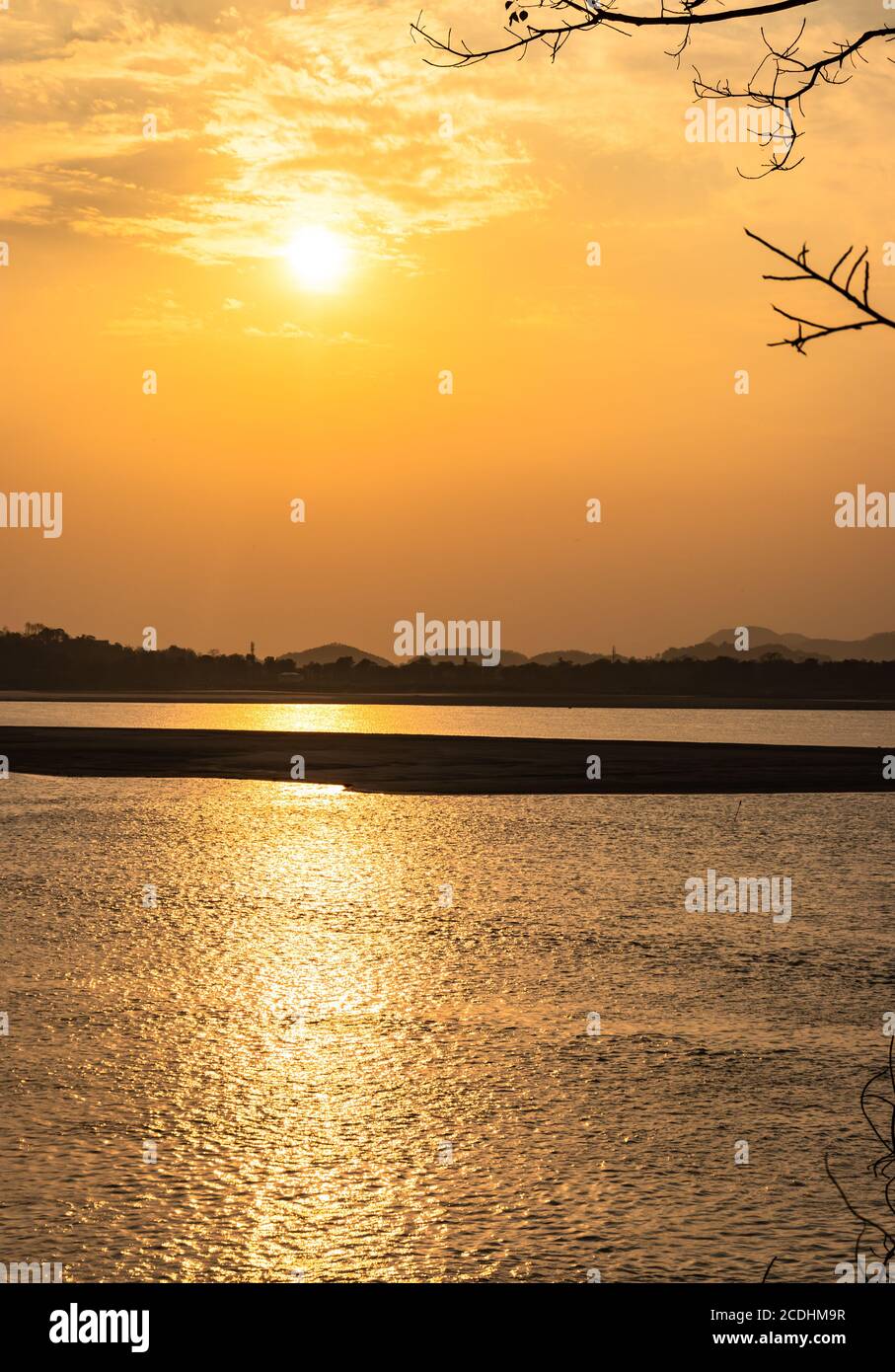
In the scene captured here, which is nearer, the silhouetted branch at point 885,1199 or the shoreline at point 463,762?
the silhouetted branch at point 885,1199

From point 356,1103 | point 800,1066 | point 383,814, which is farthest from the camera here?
point 383,814

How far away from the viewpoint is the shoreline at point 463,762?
42.6m

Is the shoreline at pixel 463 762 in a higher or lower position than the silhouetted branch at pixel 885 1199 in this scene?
higher

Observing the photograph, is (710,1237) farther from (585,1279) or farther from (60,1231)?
(60,1231)

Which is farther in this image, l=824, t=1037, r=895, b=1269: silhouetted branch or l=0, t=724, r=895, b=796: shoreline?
l=0, t=724, r=895, b=796: shoreline

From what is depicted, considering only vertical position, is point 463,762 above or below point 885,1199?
above

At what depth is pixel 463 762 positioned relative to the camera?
5256 centimetres

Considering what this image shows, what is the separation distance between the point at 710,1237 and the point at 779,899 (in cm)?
1242

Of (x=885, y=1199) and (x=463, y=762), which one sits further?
(x=463, y=762)

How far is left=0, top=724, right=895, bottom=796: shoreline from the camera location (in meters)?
42.6

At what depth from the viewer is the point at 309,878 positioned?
21.7 m

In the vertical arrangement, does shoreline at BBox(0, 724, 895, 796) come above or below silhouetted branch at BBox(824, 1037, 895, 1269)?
above
